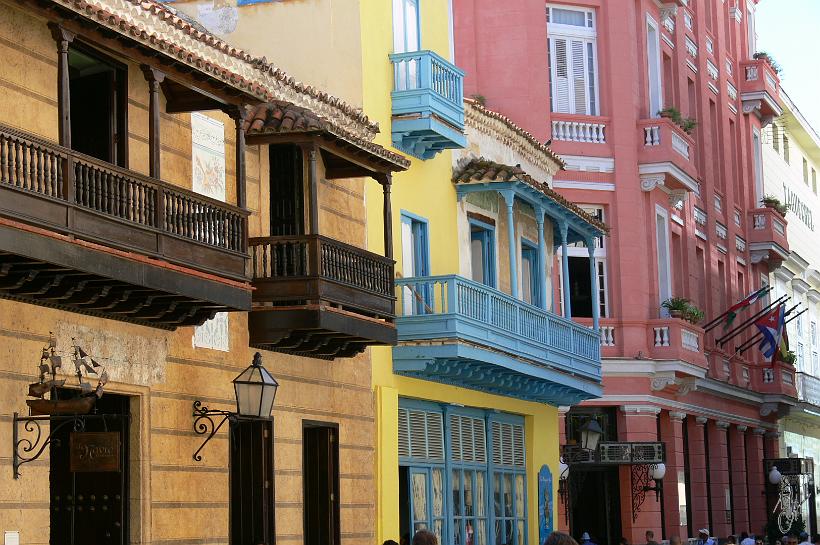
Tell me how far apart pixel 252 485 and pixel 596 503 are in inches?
591

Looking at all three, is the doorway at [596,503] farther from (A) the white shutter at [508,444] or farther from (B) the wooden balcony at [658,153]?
(B) the wooden balcony at [658,153]

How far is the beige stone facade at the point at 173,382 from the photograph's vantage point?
1421 cm

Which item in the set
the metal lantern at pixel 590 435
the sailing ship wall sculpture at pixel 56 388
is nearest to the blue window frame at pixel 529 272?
the metal lantern at pixel 590 435

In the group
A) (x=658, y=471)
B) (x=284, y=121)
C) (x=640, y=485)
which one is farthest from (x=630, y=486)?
(x=284, y=121)

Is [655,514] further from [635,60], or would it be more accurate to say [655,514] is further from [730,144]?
[730,144]

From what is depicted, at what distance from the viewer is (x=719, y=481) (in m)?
37.6

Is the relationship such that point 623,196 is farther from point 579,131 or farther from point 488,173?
point 488,173

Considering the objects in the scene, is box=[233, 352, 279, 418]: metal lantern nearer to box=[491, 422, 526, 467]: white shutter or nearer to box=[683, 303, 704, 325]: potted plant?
box=[491, 422, 526, 467]: white shutter

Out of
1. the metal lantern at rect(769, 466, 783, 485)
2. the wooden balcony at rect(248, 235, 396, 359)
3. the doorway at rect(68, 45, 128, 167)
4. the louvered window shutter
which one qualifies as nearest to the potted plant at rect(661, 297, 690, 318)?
the metal lantern at rect(769, 466, 783, 485)

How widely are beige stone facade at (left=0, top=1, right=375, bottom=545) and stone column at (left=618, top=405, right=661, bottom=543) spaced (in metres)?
11.6

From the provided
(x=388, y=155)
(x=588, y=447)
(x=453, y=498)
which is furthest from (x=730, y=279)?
(x=388, y=155)

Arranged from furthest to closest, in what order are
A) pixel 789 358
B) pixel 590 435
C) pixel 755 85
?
pixel 755 85
pixel 789 358
pixel 590 435

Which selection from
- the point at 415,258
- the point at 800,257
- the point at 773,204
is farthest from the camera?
the point at 800,257

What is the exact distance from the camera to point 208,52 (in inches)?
696
